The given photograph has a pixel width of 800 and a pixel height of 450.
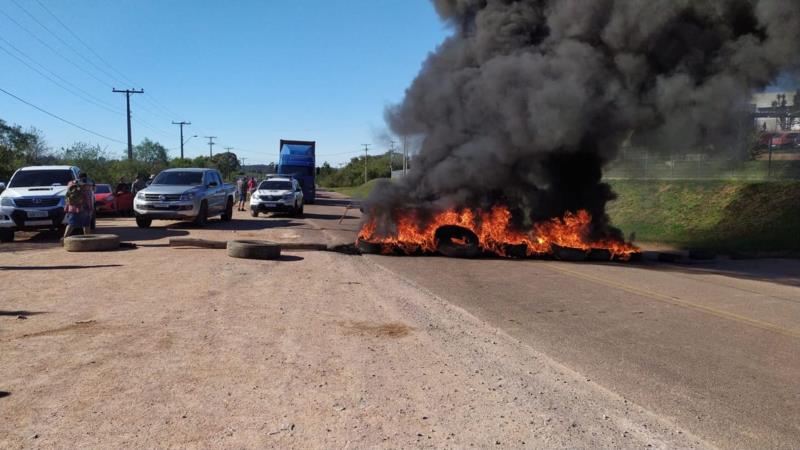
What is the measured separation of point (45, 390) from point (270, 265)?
685 centimetres

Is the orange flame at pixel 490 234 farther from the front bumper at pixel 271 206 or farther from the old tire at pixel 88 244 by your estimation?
the front bumper at pixel 271 206

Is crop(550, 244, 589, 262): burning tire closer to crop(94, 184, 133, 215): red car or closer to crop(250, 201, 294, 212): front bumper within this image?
crop(250, 201, 294, 212): front bumper

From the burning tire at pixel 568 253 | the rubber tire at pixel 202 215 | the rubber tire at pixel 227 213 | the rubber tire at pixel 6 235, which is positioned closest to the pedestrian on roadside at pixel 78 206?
the rubber tire at pixel 6 235

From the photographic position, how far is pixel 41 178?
52.7 feet

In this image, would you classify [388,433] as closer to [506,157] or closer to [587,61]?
[506,157]

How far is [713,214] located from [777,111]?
4664mm

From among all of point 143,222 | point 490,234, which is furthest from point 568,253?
point 143,222

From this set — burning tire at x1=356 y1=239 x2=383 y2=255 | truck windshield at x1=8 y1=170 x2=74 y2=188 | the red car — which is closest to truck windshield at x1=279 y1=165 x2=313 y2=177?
the red car

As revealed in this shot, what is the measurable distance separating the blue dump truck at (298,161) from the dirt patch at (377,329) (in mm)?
29846

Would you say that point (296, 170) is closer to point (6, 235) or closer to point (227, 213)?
point (227, 213)

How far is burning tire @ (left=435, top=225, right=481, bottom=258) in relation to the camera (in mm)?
13539

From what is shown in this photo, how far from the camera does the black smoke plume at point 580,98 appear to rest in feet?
43.5

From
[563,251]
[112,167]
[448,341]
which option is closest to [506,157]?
[563,251]

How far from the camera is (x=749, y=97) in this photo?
45.5ft
